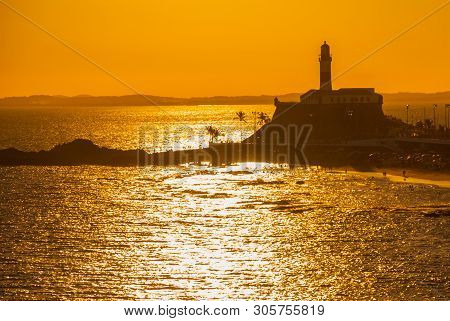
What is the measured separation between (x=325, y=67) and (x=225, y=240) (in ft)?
309

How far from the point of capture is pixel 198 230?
7388 centimetres

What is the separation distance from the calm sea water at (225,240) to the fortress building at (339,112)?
167 feet

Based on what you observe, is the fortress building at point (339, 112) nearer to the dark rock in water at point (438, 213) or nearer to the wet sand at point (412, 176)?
the wet sand at point (412, 176)

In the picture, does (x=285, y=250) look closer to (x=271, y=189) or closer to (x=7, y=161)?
(x=271, y=189)

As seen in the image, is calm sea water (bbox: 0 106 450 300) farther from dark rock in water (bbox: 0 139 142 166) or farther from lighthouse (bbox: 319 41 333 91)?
lighthouse (bbox: 319 41 333 91)

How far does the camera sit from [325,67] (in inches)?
6255

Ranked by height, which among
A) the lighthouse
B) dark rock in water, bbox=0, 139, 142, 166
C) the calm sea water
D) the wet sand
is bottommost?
the calm sea water

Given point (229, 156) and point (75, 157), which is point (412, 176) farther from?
point (75, 157)

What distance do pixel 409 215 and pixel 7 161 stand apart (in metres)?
A: 81.9

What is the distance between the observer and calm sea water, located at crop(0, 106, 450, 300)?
54.4 m

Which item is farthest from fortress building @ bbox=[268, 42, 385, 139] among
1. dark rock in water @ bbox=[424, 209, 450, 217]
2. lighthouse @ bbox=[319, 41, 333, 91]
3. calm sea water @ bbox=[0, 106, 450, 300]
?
dark rock in water @ bbox=[424, 209, 450, 217]

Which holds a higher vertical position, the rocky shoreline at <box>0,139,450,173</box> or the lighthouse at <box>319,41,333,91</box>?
the lighthouse at <box>319,41,333,91</box>

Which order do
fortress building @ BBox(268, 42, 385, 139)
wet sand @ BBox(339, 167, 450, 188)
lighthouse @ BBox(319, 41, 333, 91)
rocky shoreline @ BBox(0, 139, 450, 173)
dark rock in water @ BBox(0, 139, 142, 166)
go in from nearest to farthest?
wet sand @ BBox(339, 167, 450, 188) → rocky shoreline @ BBox(0, 139, 450, 173) → dark rock in water @ BBox(0, 139, 142, 166) → lighthouse @ BBox(319, 41, 333, 91) → fortress building @ BBox(268, 42, 385, 139)

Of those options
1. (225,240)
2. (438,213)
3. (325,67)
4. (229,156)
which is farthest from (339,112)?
(225,240)
